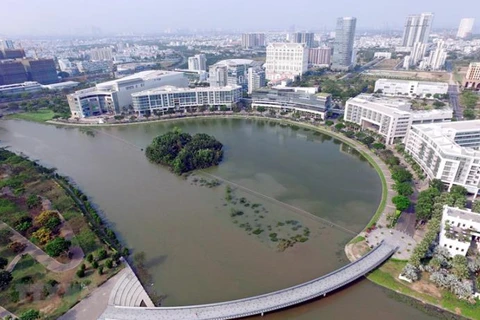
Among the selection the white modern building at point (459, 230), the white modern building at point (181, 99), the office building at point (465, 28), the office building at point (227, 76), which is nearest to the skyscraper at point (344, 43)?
the office building at point (227, 76)

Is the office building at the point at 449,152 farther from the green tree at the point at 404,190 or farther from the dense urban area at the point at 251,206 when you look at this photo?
the green tree at the point at 404,190

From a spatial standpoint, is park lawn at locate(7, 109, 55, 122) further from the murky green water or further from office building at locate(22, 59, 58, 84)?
office building at locate(22, 59, 58, 84)

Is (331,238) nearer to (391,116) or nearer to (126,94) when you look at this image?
(391,116)

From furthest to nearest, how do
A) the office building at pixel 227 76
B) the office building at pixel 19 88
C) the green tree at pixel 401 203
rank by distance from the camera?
the office building at pixel 227 76, the office building at pixel 19 88, the green tree at pixel 401 203

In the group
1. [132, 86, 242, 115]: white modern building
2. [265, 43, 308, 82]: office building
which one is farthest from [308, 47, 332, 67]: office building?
[132, 86, 242, 115]: white modern building

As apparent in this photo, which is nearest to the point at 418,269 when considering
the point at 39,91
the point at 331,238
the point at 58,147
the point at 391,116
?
the point at 331,238

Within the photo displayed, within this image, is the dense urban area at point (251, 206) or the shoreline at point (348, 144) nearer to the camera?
the dense urban area at point (251, 206)
